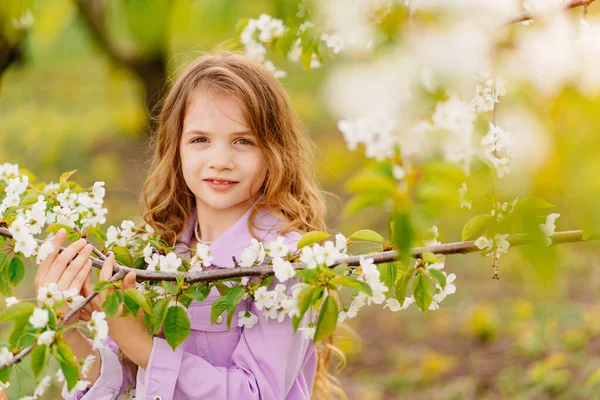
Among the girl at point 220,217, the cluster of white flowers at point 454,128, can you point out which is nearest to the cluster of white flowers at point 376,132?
the cluster of white flowers at point 454,128

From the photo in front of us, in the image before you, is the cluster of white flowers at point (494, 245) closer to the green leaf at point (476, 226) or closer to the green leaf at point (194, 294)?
the green leaf at point (476, 226)

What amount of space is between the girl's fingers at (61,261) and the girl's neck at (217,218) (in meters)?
0.45

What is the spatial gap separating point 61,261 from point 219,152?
43 centimetres

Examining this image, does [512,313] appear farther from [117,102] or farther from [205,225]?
[117,102]

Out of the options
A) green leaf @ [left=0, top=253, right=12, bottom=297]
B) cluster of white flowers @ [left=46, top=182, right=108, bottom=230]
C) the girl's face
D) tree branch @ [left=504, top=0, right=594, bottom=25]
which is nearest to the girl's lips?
the girl's face

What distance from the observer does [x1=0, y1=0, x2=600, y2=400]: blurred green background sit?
2.16 feet

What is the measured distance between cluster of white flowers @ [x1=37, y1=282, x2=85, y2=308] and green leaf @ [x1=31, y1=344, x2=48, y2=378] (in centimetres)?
9

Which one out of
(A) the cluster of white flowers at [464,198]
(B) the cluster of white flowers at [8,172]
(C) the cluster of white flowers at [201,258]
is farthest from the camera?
(B) the cluster of white flowers at [8,172]

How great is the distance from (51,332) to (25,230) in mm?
257

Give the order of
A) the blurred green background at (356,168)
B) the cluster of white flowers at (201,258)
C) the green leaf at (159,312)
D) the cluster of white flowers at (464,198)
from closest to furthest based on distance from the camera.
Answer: the blurred green background at (356,168) → the cluster of white flowers at (464,198) → the green leaf at (159,312) → the cluster of white flowers at (201,258)

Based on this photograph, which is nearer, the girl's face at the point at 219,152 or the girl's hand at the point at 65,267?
the girl's hand at the point at 65,267

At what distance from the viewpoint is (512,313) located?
12.5 feet

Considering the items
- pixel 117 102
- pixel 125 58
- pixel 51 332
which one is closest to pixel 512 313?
pixel 51 332

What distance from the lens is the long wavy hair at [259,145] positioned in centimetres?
158
